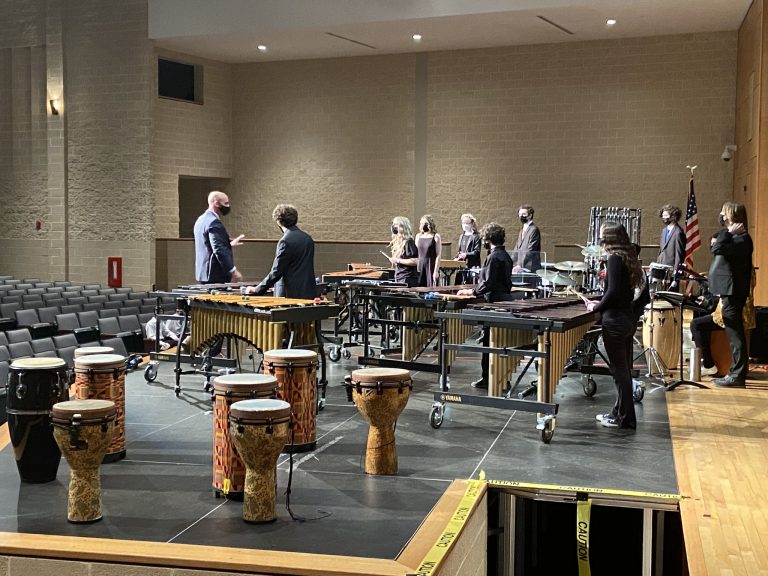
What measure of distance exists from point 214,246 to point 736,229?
191 inches

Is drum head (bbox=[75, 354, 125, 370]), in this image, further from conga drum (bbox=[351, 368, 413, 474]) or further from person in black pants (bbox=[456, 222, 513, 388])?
person in black pants (bbox=[456, 222, 513, 388])

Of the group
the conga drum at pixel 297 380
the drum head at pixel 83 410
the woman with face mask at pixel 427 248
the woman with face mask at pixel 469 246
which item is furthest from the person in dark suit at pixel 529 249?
the drum head at pixel 83 410

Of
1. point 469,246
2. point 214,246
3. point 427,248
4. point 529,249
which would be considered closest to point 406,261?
point 427,248

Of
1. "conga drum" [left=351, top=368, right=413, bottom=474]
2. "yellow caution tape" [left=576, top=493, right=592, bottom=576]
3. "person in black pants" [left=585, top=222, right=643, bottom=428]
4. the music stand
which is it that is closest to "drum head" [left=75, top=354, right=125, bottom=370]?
"conga drum" [left=351, top=368, right=413, bottom=474]

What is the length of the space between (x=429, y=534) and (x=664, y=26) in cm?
1283

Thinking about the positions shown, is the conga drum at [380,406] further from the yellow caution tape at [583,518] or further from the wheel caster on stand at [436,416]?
the wheel caster on stand at [436,416]

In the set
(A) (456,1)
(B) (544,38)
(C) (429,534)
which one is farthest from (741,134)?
(C) (429,534)

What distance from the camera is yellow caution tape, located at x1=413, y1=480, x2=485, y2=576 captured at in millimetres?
4018

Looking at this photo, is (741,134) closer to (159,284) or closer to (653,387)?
(653,387)

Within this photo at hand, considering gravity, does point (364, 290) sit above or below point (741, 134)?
below

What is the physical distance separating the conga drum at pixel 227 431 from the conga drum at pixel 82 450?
0.60 m

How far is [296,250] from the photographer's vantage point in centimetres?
818

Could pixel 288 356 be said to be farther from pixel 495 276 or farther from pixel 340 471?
pixel 495 276

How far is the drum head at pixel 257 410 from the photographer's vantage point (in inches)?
181
